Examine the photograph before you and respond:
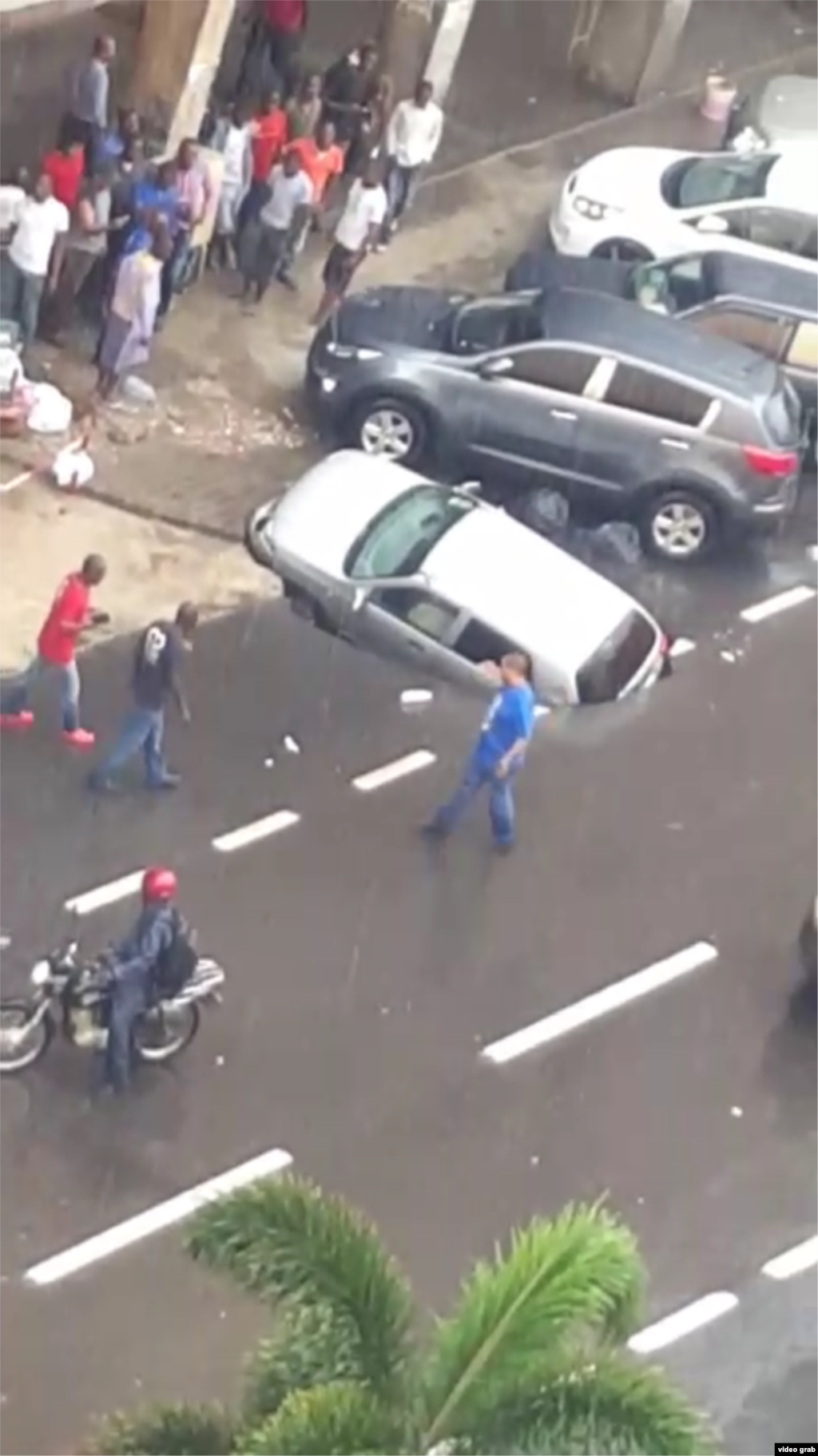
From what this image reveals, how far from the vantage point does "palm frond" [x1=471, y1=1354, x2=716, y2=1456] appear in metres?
9.78

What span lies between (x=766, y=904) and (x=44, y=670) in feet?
15.1

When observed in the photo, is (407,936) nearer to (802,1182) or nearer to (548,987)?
(548,987)

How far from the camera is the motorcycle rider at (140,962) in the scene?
14.5 metres

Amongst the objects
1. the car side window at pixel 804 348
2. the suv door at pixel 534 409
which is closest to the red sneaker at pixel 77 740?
the suv door at pixel 534 409

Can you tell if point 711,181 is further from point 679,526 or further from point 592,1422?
point 592,1422

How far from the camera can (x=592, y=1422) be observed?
981 centimetres

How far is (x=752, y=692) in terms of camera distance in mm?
19391

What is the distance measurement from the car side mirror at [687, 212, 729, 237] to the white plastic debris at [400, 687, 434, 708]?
6.11 meters

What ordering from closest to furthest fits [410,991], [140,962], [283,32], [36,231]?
[140,962] < [410,991] < [36,231] < [283,32]

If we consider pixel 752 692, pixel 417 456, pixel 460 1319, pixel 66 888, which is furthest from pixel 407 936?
pixel 460 1319

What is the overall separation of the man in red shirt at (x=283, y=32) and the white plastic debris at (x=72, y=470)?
5.35 metres

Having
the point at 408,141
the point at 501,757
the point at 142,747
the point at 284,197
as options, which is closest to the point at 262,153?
the point at 284,197

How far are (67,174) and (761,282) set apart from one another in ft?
17.3

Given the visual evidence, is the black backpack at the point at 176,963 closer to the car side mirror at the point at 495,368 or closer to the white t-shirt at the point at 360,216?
the car side mirror at the point at 495,368
